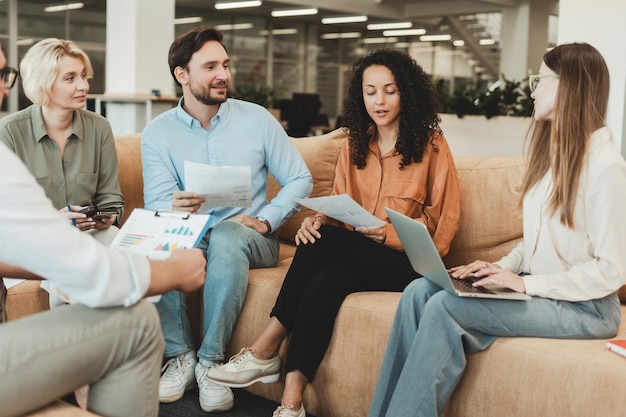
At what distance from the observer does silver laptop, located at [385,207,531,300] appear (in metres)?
2.08

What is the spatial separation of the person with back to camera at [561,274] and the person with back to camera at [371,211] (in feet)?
1.35

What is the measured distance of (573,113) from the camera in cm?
217

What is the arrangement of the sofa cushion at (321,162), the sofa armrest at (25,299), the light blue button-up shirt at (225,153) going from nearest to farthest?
the sofa armrest at (25,299), the light blue button-up shirt at (225,153), the sofa cushion at (321,162)

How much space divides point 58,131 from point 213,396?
1259mm

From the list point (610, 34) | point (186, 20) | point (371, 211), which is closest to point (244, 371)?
point (371, 211)

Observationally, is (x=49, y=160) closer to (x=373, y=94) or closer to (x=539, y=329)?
(x=373, y=94)

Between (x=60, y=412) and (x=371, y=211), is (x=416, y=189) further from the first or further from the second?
(x=60, y=412)

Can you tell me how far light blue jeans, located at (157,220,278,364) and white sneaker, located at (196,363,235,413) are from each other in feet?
0.29

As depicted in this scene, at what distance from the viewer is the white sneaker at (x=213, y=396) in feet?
8.84

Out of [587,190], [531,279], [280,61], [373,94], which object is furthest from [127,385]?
[280,61]

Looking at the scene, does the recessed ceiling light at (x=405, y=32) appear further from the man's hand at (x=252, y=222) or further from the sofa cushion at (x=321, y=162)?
the man's hand at (x=252, y=222)

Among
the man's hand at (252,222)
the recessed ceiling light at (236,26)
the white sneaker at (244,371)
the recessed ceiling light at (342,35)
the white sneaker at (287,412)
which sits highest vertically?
the recessed ceiling light at (342,35)

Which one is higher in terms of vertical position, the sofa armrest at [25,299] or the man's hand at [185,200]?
the man's hand at [185,200]

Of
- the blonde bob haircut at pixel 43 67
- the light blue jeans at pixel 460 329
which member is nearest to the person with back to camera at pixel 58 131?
the blonde bob haircut at pixel 43 67
